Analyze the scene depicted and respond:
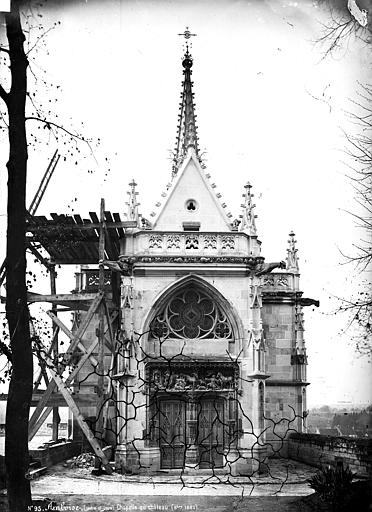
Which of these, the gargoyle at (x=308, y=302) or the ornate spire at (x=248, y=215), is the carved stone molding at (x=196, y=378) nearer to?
the ornate spire at (x=248, y=215)

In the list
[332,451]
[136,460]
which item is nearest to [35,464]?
[136,460]

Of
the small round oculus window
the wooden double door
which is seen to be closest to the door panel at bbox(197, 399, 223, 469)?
the wooden double door

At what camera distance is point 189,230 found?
2344 cm

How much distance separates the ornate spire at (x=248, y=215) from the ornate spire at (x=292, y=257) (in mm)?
4384

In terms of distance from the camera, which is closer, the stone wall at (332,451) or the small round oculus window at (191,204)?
the stone wall at (332,451)

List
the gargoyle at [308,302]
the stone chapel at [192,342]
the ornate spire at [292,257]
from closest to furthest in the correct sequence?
the stone chapel at [192,342]
the gargoyle at [308,302]
the ornate spire at [292,257]

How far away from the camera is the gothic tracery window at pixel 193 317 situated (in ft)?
71.0

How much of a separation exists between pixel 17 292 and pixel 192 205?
13161 millimetres

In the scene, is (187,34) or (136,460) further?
(136,460)

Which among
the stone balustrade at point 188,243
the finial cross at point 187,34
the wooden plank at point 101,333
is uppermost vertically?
the finial cross at point 187,34

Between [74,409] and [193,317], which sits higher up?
[193,317]

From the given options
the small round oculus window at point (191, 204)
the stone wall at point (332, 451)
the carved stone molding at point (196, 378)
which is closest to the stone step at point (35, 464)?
the carved stone molding at point (196, 378)

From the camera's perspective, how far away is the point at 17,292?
11133 millimetres

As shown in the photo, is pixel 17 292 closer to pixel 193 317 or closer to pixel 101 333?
pixel 101 333
